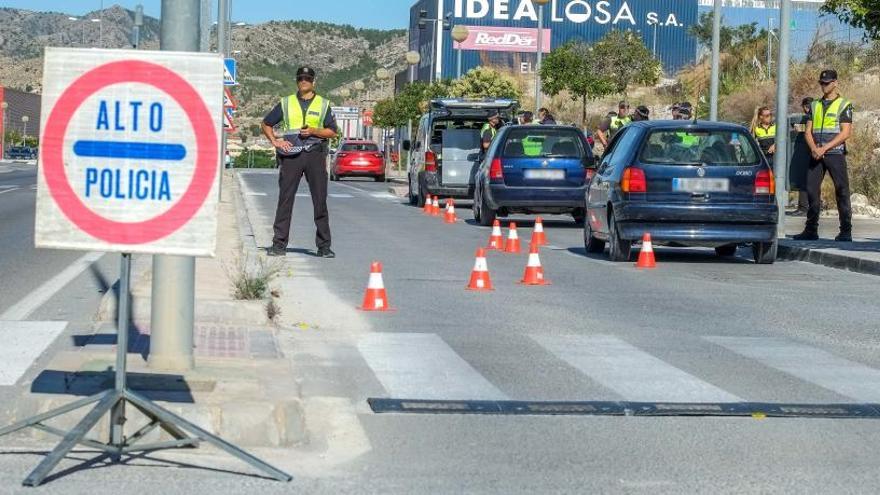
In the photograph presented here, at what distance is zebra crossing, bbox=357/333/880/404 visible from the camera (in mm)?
8586

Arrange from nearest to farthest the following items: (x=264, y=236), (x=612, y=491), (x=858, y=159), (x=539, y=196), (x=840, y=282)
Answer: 1. (x=612, y=491)
2. (x=840, y=282)
3. (x=264, y=236)
4. (x=539, y=196)
5. (x=858, y=159)

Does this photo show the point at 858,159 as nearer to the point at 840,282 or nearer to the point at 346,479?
the point at 840,282

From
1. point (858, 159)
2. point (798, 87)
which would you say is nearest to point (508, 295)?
point (858, 159)

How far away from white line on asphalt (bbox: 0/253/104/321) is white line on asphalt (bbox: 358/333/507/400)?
2737 mm

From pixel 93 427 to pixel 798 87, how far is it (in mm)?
33447

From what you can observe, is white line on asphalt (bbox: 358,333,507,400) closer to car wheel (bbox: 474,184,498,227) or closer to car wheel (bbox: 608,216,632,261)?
car wheel (bbox: 608,216,632,261)

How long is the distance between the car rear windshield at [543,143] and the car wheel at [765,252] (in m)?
7.65

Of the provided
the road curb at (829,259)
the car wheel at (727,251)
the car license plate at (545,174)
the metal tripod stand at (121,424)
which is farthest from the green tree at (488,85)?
the metal tripod stand at (121,424)

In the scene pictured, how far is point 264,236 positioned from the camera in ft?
67.8

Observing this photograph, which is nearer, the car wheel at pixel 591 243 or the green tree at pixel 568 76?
the car wheel at pixel 591 243

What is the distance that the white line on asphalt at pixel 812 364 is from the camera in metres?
9.00

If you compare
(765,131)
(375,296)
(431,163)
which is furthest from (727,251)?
(431,163)

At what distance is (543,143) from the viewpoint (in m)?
25.8

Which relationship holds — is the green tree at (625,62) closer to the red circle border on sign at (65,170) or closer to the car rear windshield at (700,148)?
the car rear windshield at (700,148)
